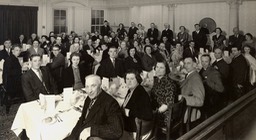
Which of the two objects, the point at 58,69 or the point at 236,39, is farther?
the point at 236,39

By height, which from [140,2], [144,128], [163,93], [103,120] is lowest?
[144,128]

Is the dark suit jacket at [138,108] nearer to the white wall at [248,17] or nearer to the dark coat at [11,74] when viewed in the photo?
the dark coat at [11,74]

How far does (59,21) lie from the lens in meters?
10.2

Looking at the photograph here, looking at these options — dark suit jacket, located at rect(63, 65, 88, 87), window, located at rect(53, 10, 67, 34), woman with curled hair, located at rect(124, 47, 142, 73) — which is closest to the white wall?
woman with curled hair, located at rect(124, 47, 142, 73)

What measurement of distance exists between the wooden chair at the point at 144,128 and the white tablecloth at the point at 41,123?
0.59m

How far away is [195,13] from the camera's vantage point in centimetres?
907

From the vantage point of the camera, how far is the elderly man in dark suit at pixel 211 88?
3467 millimetres

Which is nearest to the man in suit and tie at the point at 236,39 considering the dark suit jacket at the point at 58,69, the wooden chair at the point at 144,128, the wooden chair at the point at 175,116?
the dark suit jacket at the point at 58,69

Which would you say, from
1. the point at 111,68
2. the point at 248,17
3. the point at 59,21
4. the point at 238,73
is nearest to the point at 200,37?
the point at 248,17

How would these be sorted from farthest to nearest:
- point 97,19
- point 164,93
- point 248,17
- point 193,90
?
point 97,19 < point 248,17 < point 193,90 < point 164,93

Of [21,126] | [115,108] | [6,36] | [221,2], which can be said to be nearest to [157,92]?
[115,108]

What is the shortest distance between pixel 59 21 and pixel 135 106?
8483 mm

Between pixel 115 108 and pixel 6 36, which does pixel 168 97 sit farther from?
pixel 6 36

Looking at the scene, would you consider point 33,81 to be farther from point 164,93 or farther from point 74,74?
point 164,93
